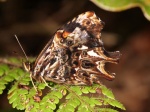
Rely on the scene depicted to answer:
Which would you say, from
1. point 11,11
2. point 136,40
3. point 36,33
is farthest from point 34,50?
point 136,40

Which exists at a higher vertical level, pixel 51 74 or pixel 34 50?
pixel 34 50

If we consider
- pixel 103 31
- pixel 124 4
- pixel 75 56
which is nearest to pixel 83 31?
pixel 75 56

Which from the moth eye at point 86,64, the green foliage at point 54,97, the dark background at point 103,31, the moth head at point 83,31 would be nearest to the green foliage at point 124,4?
the moth head at point 83,31

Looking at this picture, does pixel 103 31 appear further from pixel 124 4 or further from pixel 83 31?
pixel 83 31

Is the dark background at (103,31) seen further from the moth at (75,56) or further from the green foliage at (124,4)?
the moth at (75,56)

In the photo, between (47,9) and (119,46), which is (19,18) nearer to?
(47,9)

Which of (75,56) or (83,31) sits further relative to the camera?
(75,56)

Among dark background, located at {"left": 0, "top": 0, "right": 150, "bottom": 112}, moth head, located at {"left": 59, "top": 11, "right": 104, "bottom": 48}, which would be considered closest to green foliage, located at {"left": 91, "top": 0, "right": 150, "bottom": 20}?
moth head, located at {"left": 59, "top": 11, "right": 104, "bottom": 48}
